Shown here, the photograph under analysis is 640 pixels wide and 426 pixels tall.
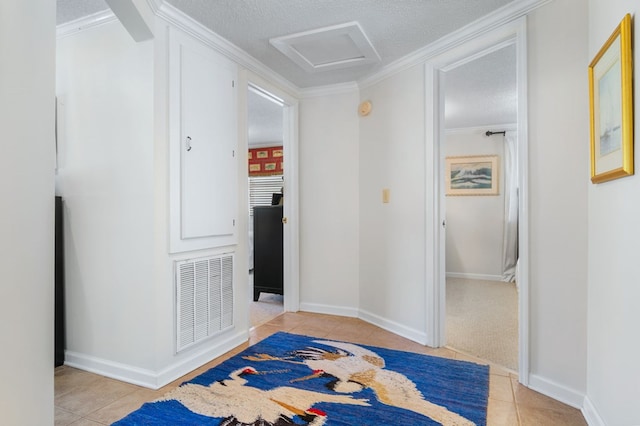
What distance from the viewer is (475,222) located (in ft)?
18.6

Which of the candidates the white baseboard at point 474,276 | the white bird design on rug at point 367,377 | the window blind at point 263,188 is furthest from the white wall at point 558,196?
the window blind at point 263,188

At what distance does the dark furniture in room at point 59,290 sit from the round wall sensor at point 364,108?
254 cm

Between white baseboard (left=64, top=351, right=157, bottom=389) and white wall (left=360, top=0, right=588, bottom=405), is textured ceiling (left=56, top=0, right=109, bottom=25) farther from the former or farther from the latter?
white wall (left=360, top=0, right=588, bottom=405)

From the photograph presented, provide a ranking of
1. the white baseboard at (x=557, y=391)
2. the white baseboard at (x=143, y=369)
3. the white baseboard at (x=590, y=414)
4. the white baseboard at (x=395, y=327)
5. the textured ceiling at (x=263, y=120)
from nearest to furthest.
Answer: the white baseboard at (x=590, y=414) < the white baseboard at (x=557, y=391) < the white baseboard at (x=143, y=369) < the white baseboard at (x=395, y=327) < the textured ceiling at (x=263, y=120)

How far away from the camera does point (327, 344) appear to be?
2.80m

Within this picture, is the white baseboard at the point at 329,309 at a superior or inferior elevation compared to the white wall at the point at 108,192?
inferior

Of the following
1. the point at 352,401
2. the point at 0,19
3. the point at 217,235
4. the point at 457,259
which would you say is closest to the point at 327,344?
the point at 352,401

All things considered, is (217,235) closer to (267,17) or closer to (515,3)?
(267,17)

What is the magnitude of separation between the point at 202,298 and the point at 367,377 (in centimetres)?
120

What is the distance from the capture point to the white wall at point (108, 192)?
2.16 metres

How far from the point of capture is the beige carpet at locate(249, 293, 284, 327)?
3512 mm

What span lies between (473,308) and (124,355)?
3326 millimetres

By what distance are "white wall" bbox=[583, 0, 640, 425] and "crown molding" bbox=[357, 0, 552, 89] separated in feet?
1.31

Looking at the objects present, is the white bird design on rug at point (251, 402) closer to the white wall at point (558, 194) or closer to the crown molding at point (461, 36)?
the white wall at point (558, 194)
